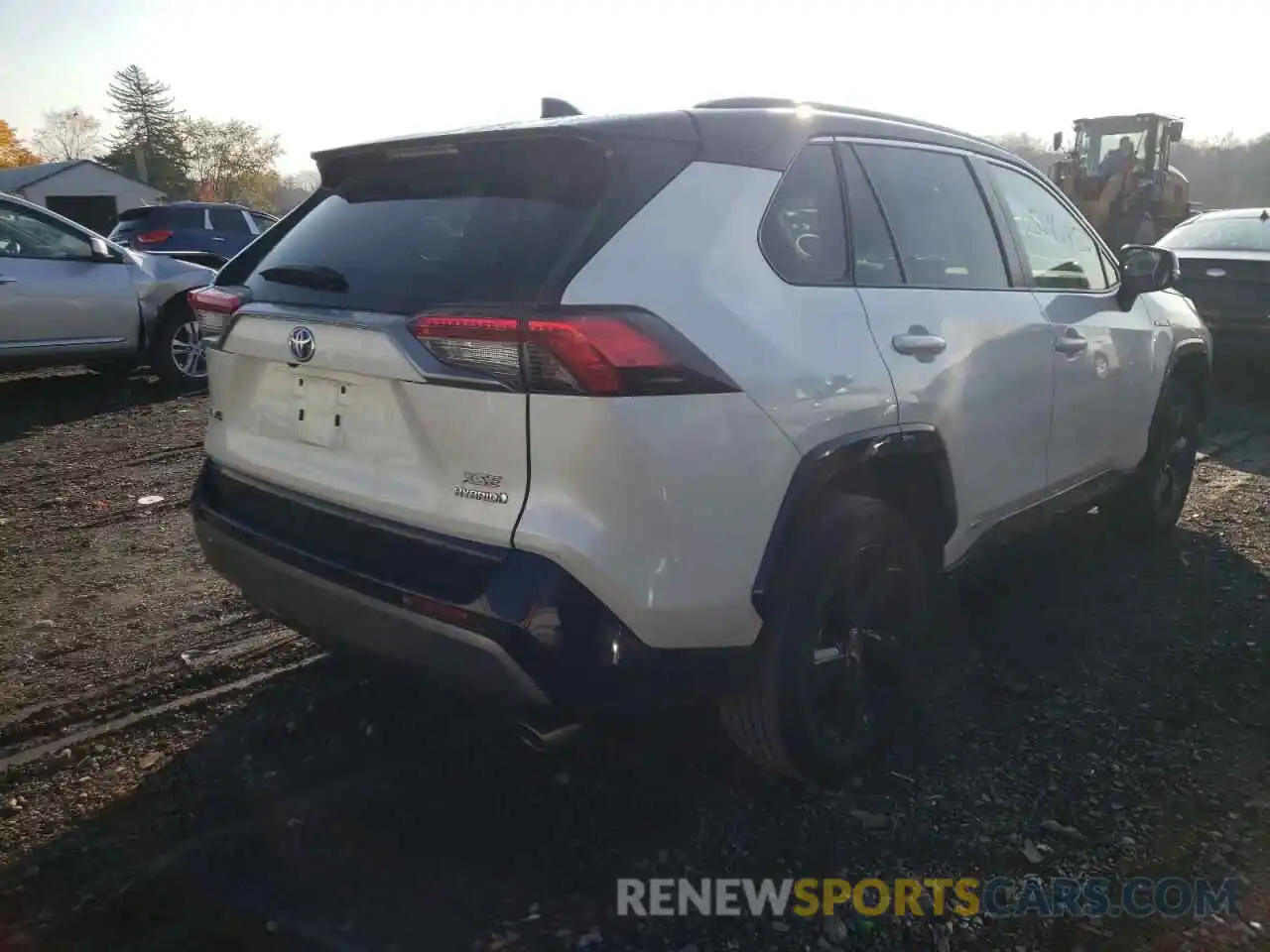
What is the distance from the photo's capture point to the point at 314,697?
336 cm

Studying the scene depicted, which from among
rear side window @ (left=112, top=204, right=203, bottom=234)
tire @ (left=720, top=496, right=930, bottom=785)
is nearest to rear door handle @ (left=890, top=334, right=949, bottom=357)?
tire @ (left=720, top=496, right=930, bottom=785)

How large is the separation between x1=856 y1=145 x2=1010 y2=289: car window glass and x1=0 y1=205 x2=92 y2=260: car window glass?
281 inches

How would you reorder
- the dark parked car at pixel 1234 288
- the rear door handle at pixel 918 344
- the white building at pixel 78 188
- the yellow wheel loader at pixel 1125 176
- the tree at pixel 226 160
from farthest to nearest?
the tree at pixel 226 160, the white building at pixel 78 188, the yellow wheel loader at pixel 1125 176, the dark parked car at pixel 1234 288, the rear door handle at pixel 918 344

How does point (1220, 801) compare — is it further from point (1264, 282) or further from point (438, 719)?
point (1264, 282)

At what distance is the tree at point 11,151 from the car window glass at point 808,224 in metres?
84.2

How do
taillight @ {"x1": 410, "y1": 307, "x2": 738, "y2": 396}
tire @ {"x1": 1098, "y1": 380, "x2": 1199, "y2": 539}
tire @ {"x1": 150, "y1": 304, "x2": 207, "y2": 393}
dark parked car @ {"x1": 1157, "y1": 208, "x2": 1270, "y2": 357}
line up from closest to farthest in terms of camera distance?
taillight @ {"x1": 410, "y1": 307, "x2": 738, "y2": 396}
tire @ {"x1": 1098, "y1": 380, "x2": 1199, "y2": 539}
dark parked car @ {"x1": 1157, "y1": 208, "x2": 1270, "y2": 357}
tire @ {"x1": 150, "y1": 304, "x2": 207, "y2": 393}

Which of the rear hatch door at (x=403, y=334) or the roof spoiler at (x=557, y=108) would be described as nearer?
the rear hatch door at (x=403, y=334)

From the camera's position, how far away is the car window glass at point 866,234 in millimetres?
2820

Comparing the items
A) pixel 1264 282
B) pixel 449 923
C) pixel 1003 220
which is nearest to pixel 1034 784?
pixel 449 923

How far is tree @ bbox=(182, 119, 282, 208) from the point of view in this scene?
72.6 metres

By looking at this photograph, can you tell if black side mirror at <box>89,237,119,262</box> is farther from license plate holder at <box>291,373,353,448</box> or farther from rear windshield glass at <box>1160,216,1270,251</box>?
rear windshield glass at <box>1160,216,1270,251</box>

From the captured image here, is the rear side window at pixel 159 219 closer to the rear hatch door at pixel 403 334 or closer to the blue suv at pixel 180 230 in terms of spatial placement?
the blue suv at pixel 180 230

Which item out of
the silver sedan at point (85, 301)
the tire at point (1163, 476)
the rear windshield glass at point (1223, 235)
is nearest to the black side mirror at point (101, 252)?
the silver sedan at point (85, 301)

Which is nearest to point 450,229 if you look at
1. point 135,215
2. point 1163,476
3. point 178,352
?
point 1163,476
